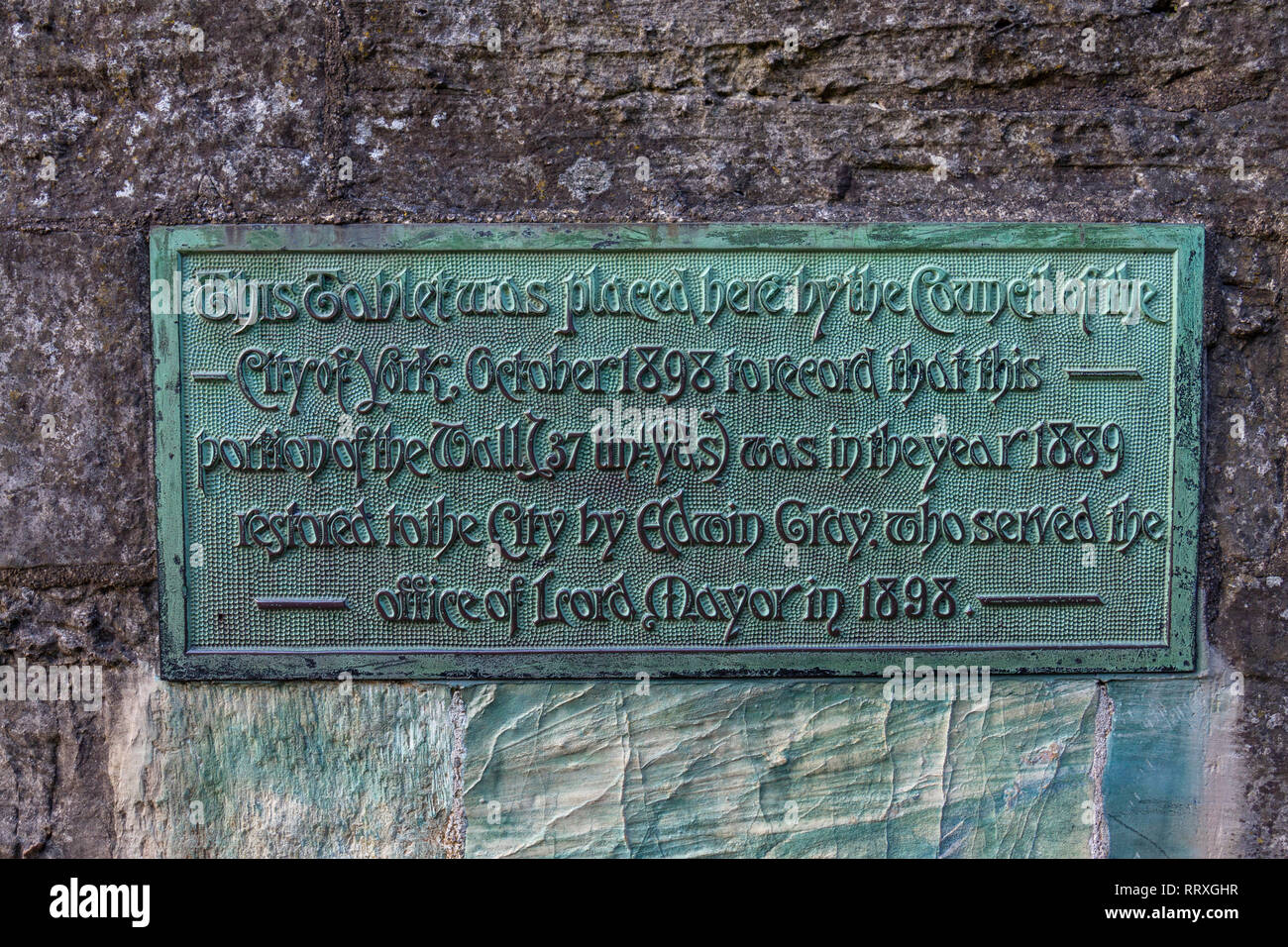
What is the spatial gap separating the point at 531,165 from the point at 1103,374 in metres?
1.34

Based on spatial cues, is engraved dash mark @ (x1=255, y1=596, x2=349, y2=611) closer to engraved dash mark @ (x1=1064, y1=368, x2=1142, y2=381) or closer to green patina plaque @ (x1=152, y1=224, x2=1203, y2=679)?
green patina plaque @ (x1=152, y1=224, x2=1203, y2=679)

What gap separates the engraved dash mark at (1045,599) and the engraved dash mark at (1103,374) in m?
0.48

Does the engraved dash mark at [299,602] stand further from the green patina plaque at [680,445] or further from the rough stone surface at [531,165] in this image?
the rough stone surface at [531,165]

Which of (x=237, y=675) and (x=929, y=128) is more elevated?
(x=929, y=128)

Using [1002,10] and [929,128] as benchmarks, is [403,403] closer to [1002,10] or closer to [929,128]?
[929,128]

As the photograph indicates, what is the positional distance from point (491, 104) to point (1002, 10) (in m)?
1.15

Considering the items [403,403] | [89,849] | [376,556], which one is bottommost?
[89,849]

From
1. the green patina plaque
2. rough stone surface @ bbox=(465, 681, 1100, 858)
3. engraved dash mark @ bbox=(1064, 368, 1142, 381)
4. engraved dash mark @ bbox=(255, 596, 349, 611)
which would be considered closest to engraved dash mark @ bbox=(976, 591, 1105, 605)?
the green patina plaque

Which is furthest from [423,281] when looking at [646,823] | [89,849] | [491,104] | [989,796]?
[989,796]

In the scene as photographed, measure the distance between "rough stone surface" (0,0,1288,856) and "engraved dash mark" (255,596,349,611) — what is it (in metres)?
0.20

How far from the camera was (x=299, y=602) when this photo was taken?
2074 millimetres

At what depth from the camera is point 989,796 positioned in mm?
2129

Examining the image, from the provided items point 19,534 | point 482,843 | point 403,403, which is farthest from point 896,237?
point 19,534

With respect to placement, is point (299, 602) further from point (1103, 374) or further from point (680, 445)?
point (1103, 374)
